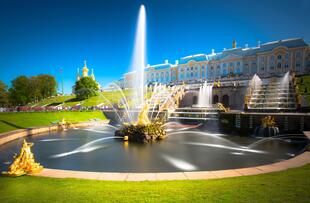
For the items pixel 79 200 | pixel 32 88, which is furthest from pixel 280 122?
pixel 32 88

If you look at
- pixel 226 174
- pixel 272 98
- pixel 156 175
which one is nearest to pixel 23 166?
pixel 156 175

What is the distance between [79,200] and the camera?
4.82m

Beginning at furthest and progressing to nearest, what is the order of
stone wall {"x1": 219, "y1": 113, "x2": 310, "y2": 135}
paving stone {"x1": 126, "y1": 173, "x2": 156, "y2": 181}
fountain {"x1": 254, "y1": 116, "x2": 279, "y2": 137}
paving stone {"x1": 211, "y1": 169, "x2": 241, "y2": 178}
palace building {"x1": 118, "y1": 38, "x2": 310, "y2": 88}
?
palace building {"x1": 118, "y1": 38, "x2": 310, "y2": 88} < fountain {"x1": 254, "y1": 116, "x2": 279, "y2": 137} < stone wall {"x1": 219, "y1": 113, "x2": 310, "y2": 135} < paving stone {"x1": 211, "y1": 169, "x2": 241, "y2": 178} < paving stone {"x1": 126, "y1": 173, "x2": 156, "y2": 181}

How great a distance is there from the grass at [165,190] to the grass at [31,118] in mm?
17333

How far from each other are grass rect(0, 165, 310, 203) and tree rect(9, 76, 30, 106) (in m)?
84.4

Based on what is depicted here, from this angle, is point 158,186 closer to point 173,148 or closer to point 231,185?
point 231,185

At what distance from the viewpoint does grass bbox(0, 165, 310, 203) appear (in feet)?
15.9

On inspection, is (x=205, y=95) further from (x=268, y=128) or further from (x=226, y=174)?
(x=226, y=174)

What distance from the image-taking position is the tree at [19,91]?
74.8 metres

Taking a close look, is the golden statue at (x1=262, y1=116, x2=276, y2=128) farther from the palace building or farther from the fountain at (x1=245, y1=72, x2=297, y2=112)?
the palace building

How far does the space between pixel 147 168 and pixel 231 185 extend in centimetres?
420

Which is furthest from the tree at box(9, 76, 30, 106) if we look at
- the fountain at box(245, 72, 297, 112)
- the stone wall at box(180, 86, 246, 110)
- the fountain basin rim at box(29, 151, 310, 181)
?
the fountain basin rim at box(29, 151, 310, 181)

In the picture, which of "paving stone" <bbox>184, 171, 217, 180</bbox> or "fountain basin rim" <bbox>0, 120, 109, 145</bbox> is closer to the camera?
"paving stone" <bbox>184, 171, 217, 180</bbox>

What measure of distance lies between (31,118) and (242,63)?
78938mm
